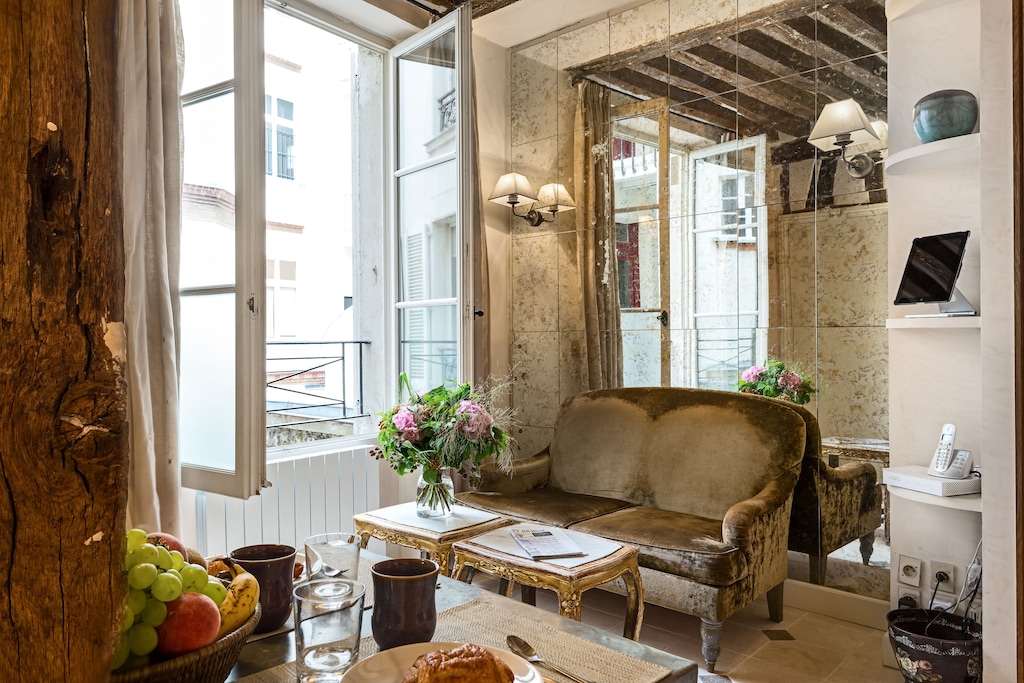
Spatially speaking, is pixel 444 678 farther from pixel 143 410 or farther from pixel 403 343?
pixel 403 343

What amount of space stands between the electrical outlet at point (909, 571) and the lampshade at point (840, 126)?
1.67 meters

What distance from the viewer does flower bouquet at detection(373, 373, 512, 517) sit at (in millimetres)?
2584

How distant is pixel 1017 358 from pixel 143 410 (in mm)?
2695

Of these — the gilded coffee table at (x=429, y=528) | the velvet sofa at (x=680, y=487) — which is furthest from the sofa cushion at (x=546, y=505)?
the gilded coffee table at (x=429, y=528)

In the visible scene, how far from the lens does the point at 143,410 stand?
2.32m

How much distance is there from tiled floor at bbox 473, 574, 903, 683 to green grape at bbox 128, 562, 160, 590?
209 centimetres

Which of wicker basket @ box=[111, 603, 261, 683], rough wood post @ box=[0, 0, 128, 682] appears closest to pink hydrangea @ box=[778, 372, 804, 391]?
wicker basket @ box=[111, 603, 261, 683]

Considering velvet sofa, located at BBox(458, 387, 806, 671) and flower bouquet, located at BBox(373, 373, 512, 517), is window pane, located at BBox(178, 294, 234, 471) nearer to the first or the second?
flower bouquet, located at BBox(373, 373, 512, 517)

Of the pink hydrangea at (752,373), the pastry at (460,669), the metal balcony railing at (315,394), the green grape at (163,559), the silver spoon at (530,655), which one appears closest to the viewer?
the pastry at (460,669)

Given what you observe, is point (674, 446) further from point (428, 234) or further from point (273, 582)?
point (273, 582)

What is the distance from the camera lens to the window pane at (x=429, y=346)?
3451 mm

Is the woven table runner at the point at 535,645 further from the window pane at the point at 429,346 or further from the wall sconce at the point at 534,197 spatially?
the wall sconce at the point at 534,197

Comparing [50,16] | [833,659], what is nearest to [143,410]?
[50,16]

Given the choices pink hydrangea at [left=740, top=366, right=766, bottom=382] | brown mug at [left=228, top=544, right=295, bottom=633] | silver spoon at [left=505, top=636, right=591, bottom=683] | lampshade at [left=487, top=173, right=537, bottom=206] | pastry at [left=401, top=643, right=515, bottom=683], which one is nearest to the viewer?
pastry at [left=401, top=643, right=515, bottom=683]
